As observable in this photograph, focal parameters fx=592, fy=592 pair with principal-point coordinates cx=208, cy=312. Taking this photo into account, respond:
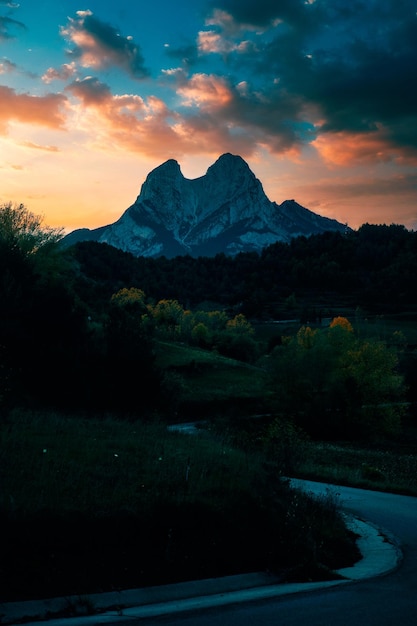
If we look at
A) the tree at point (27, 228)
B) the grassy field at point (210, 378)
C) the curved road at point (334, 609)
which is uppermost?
the tree at point (27, 228)

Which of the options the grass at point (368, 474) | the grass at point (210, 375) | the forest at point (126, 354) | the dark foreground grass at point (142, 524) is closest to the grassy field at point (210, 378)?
the grass at point (210, 375)

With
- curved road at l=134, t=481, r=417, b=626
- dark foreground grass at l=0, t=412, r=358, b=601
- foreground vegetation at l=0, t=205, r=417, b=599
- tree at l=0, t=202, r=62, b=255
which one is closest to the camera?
curved road at l=134, t=481, r=417, b=626

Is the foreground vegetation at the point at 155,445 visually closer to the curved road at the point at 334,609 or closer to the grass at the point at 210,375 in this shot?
the grass at the point at 210,375

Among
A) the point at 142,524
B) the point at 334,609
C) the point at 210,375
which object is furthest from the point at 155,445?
the point at 210,375

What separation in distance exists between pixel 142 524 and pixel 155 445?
6244mm

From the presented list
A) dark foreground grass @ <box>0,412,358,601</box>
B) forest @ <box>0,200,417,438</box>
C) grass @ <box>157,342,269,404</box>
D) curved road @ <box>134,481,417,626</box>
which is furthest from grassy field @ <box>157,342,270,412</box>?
curved road @ <box>134,481,417,626</box>

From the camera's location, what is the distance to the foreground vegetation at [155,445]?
7.88 meters

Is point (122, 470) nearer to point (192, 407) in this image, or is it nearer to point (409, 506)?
point (409, 506)

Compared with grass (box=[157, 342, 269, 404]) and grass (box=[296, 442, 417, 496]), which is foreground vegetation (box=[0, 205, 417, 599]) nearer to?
grass (box=[296, 442, 417, 496])

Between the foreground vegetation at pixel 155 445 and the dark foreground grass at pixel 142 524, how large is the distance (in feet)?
0.08

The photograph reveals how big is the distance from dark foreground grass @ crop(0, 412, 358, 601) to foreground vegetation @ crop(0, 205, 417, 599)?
25mm

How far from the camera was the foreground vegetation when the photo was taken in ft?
25.8

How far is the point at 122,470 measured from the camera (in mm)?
11156

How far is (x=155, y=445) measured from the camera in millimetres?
14547
